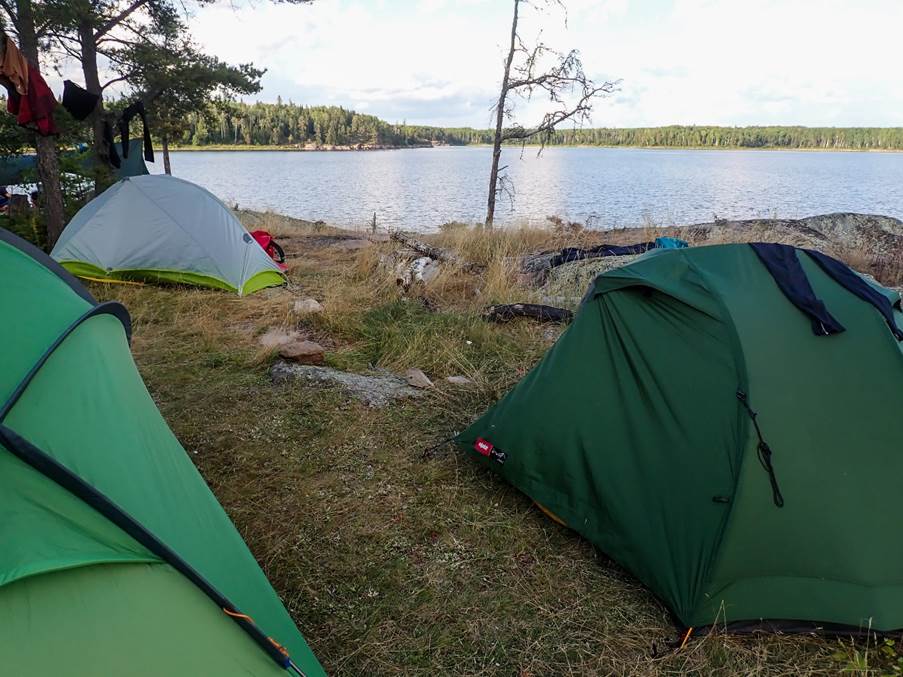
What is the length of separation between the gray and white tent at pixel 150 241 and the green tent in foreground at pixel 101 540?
5.55 metres

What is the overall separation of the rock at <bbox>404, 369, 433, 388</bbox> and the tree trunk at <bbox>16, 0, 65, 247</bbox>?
6551mm

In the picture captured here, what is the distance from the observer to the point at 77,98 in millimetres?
8297

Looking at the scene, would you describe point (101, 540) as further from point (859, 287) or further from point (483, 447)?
point (859, 287)

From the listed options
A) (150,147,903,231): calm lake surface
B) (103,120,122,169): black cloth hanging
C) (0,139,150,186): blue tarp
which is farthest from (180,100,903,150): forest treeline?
(103,120,122,169): black cloth hanging

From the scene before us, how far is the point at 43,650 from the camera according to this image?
122 centimetres

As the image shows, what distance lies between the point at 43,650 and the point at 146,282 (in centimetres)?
710

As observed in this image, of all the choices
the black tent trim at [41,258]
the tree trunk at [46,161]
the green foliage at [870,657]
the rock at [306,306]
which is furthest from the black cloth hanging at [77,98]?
the green foliage at [870,657]

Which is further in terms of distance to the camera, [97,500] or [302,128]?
[302,128]

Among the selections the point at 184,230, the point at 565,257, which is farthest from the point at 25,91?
the point at 565,257

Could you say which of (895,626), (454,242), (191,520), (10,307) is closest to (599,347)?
(895,626)

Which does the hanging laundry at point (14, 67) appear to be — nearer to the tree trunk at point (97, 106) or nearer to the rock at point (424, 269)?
the tree trunk at point (97, 106)

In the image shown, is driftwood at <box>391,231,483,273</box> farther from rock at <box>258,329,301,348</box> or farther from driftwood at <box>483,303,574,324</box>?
rock at <box>258,329,301,348</box>

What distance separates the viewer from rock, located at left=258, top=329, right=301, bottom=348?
547 centimetres

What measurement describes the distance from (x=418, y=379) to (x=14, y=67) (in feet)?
18.5
